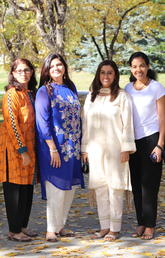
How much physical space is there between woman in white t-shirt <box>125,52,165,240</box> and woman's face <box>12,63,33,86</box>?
1.08 meters

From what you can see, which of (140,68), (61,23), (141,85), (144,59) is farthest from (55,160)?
(61,23)

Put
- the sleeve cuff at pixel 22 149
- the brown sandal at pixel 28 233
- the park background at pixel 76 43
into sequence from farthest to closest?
the brown sandal at pixel 28 233
the sleeve cuff at pixel 22 149
the park background at pixel 76 43

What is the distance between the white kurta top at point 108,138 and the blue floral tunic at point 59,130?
139 mm

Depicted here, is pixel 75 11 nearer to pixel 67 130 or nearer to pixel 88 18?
pixel 88 18

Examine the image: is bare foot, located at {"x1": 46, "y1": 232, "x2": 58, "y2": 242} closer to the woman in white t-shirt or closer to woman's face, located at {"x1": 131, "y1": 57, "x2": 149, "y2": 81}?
the woman in white t-shirt

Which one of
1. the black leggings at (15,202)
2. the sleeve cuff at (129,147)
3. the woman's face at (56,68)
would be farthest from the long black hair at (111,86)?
the black leggings at (15,202)

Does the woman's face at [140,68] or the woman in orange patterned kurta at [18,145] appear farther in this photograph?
the woman's face at [140,68]

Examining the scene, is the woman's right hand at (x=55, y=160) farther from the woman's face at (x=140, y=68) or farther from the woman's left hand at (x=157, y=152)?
the woman's face at (x=140, y=68)

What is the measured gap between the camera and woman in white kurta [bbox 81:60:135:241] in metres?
6.09

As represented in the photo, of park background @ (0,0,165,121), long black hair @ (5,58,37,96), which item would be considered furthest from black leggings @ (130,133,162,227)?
park background @ (0,0,165,121)

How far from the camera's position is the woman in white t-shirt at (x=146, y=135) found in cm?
613

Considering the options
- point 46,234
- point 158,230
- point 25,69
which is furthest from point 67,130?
point 158,230

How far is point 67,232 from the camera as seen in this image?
254 inches

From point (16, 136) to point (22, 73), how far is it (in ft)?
2.26
